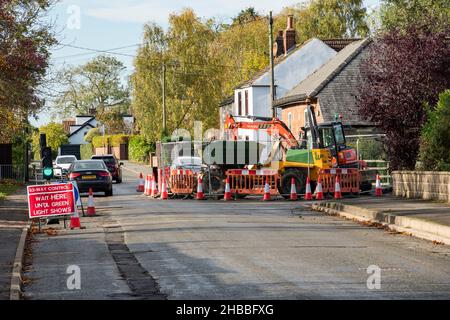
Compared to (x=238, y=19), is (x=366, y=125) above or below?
below

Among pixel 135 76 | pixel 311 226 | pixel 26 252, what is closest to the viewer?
pixel 26 252

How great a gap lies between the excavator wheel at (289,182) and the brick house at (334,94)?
52.3 feet

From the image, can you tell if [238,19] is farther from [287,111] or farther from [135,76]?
[287,111]

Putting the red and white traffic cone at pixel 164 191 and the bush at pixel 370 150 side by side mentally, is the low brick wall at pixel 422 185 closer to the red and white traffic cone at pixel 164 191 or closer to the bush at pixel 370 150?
the red and white traffic cone at pixel 164 191

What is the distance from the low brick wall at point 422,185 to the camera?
1068 inches

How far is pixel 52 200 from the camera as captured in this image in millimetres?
23094

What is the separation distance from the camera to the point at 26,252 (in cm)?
1811

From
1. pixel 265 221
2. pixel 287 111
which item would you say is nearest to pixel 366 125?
pixel 287 111

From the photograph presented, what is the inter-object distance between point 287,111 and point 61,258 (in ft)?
154

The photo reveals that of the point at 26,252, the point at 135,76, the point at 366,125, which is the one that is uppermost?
the point at 135,76

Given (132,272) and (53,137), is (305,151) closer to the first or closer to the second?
(132,272)

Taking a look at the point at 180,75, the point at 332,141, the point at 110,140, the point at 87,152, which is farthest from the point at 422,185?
the point at 87,152

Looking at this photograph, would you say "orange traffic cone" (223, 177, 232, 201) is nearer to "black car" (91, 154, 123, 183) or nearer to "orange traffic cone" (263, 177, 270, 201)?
"orange traffic cone" (263, 177, 270, 201)

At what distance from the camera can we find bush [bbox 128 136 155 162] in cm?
9529
